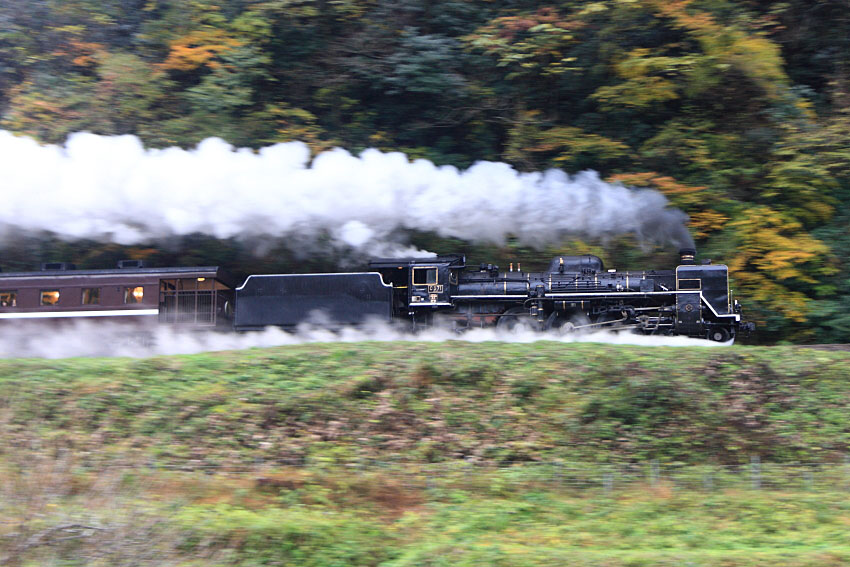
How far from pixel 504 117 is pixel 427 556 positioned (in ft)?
62.8

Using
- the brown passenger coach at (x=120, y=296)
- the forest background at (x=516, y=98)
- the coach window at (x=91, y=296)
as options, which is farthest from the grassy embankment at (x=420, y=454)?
the forest background at (x=516, y=98)

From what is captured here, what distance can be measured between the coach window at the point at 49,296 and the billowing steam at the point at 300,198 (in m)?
2.73

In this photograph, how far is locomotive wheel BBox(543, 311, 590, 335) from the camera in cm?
1867

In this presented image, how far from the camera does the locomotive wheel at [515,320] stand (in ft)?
61.9

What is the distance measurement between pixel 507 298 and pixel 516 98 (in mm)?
9876

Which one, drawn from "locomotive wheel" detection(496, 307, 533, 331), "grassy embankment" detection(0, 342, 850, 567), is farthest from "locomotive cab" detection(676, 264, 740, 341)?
"locomotive wheel" detection(496, 307, 533, 331)

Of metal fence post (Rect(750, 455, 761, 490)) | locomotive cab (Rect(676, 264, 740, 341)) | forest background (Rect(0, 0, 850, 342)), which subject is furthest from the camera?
forest background (Rect(0, 0, 850, 342))

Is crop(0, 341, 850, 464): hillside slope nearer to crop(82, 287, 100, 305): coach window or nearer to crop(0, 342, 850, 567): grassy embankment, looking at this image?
crop(0, 342, 850, 567): grassy embankment

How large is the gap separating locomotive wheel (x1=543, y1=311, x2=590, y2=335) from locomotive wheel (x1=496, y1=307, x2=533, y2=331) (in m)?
0.46

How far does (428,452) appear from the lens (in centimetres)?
1246

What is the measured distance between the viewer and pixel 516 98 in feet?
85.5

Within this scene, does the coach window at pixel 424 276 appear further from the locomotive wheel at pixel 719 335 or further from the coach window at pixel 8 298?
the coach window at pixel 8 298

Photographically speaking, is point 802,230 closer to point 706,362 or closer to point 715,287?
point 715,287

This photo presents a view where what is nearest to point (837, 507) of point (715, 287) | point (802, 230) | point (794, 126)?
point (715, 287)
